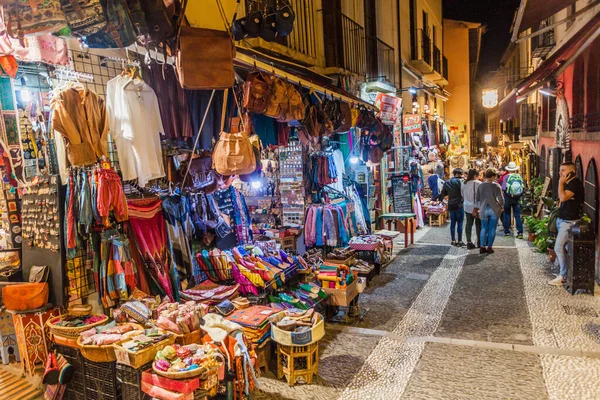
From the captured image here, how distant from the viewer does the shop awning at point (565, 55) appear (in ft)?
21.1

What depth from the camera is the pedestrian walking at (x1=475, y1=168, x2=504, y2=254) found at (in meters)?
10.4

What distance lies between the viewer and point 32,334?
4848mm

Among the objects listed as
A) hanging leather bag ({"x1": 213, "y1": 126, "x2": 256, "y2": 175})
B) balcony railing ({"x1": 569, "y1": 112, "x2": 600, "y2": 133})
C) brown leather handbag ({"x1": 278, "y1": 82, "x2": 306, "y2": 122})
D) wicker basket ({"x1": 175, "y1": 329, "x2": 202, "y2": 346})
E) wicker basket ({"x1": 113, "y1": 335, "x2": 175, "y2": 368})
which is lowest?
wicker basket ({"x1": 175, "y1": 329, "x2": 202, "y2": 346})

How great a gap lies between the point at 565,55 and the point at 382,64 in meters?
7.16

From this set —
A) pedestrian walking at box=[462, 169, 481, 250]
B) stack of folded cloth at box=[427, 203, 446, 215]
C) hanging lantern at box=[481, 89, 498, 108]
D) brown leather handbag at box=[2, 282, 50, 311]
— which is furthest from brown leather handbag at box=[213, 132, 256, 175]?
hanging lantern at box=[481, 89, 498, 108]

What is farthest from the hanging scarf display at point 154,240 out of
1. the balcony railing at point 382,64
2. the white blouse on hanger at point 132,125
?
the balcony railing at point 382,64

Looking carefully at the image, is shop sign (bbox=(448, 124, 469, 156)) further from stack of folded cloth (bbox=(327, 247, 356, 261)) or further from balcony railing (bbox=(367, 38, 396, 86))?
stack of folded cloth (bbox=(327, 247, 356, 261))

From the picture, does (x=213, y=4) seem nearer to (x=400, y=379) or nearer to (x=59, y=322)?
(x=59, y=322)

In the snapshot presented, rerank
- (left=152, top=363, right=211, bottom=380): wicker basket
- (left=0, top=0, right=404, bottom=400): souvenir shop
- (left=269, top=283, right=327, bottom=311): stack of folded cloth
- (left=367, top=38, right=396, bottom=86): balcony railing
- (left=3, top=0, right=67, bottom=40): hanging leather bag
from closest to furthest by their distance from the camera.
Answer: (left=3, top=0, right=67, bottom=40): hanging leather bag < (left=152, top=363, right=211, bottom=380): wicker basket < (left=0, top=0, right=404, bottom=400): souvenir shop < (left=269, top=283, right=327, bottom=311): stack of folded cloth < (left=367, top=38, right=396, bottom=86): balcony railing

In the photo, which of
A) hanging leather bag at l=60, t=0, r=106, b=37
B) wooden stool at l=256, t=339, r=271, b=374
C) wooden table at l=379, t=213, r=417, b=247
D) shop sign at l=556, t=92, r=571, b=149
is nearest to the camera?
hanging leather bag at l=60, t=0, r=106, b=37

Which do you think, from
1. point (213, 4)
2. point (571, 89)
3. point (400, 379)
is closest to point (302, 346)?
point (400, 379)

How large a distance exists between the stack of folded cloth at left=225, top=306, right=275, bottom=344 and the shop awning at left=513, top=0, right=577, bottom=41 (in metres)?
5.69

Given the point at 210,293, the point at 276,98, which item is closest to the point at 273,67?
the point at 276,98

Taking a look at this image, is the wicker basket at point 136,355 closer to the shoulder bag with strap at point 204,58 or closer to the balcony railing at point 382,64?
the shoulder bag with strap at point 204,58
